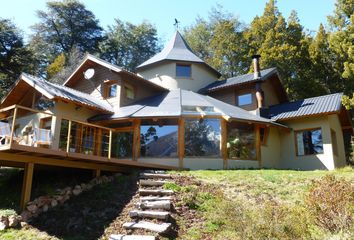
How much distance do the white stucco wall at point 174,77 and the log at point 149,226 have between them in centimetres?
1285

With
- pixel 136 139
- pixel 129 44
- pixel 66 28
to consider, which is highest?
pixel 66 28

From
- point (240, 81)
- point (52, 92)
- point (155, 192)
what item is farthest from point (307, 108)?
point (52, 92)

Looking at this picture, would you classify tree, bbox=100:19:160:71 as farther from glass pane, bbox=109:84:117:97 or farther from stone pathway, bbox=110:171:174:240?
stone pathway, bbox=110:171:174:240

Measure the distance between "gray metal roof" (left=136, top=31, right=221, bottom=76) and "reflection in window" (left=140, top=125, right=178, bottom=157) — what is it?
6.51m

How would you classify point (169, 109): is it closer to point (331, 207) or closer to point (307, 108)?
point (307, 108)

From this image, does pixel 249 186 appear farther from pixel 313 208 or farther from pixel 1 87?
pixel 1 87

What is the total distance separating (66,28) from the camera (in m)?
39.5

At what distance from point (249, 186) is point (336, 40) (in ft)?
52.8

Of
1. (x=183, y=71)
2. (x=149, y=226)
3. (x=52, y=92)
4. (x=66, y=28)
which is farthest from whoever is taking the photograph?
(x=66, y=28)

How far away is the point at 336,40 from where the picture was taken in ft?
70.8

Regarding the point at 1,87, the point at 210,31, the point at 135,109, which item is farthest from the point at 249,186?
the point at 210,31

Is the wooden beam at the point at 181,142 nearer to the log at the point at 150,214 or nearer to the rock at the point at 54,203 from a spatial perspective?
the rock at the point at 54,203

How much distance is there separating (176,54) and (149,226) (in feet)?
49.3

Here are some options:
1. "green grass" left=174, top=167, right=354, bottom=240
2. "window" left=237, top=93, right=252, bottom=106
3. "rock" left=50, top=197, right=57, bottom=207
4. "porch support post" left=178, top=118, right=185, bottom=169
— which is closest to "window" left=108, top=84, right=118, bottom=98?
"porch support post" left=178, top=118, right=185, bottom=169
